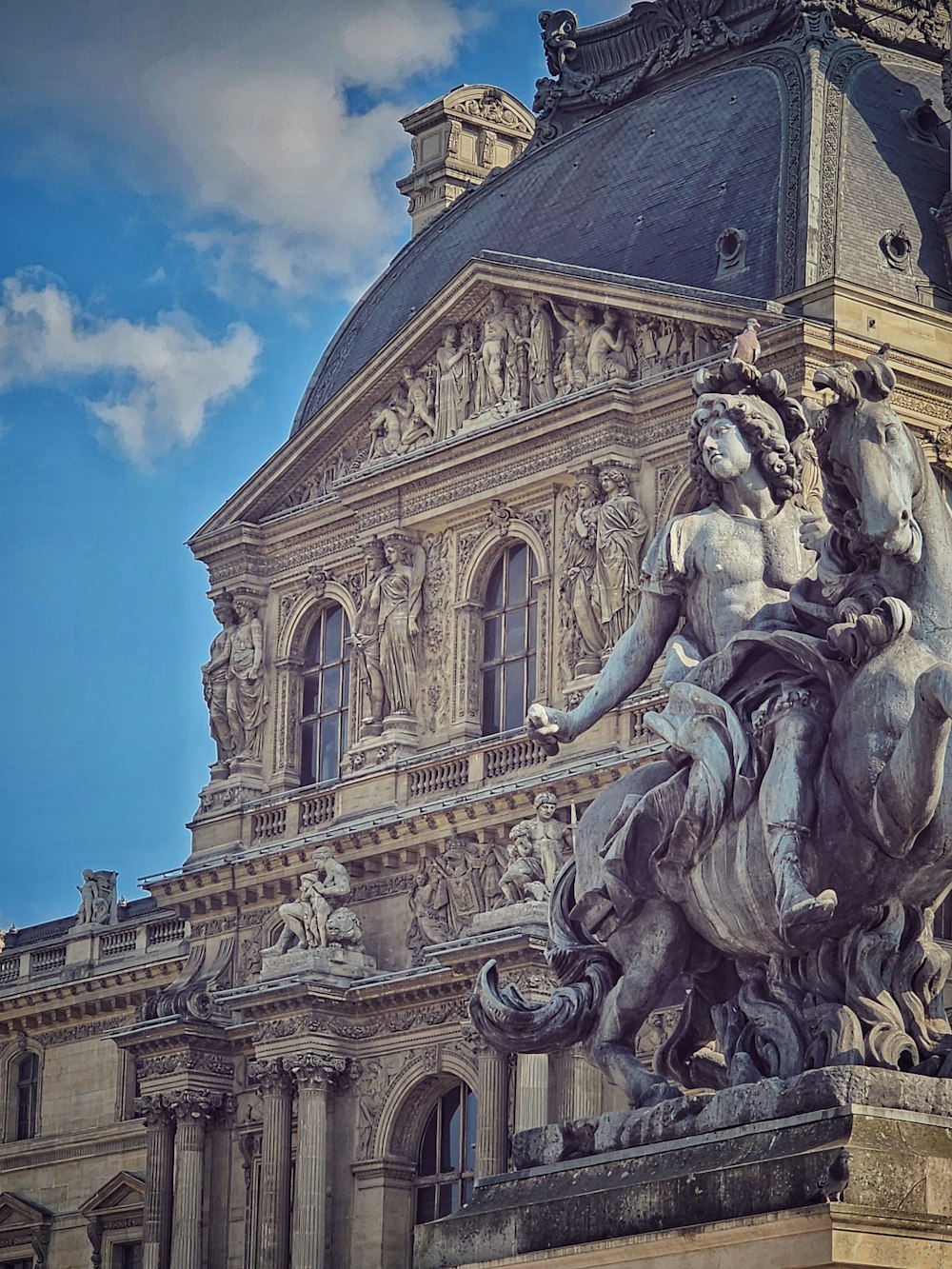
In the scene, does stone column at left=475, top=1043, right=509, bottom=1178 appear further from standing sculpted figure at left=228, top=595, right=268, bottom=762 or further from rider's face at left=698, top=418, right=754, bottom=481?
rider's face at left=698, top=418, right=754, bottom=481

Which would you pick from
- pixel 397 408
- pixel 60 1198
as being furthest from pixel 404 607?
pixel 60 1198

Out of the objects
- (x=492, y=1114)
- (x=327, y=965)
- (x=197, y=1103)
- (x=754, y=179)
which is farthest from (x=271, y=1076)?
Result: (x=754, y=179)

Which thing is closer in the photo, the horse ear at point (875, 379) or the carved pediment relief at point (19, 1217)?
the horse ear at point (875, 379)

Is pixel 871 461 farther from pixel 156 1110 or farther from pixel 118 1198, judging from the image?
pixel 118 1198

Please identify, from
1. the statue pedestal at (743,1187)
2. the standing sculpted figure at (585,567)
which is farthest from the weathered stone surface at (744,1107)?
the standing sculpted figure at (585,567)

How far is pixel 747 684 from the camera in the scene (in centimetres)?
1023

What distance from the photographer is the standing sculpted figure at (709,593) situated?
33.2 ft

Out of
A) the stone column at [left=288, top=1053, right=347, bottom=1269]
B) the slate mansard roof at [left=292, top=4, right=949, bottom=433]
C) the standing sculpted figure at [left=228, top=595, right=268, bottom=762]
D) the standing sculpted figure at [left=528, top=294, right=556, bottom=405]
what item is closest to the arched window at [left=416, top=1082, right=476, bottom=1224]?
the stone column at [left=288, top=1053, right=347, bottom=1269]

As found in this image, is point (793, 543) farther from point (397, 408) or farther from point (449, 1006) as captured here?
point (397, 408)

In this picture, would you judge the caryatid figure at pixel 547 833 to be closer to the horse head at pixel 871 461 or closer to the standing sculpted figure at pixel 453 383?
the standing sculpted figure at pixel 453 383

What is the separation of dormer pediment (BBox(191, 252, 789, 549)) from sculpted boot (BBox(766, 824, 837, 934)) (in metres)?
23.8

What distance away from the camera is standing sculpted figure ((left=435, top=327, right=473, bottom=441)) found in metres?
37.7

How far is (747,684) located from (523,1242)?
1.82 m

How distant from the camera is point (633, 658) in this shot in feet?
35.4
